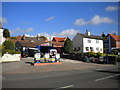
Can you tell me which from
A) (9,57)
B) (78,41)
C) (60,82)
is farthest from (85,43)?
(60,82)

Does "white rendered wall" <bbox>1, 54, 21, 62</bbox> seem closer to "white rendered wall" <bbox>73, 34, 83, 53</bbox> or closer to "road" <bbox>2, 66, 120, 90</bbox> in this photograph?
"road" <bbox>2, 66, 120, 90</bbox>

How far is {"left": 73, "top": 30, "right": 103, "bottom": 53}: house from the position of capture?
51.4m

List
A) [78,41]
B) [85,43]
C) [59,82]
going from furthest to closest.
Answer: [78,41] < [85,43] < [59,82]

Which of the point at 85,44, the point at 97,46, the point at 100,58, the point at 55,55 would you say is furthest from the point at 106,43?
the point at 55,55

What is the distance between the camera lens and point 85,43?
51.5m

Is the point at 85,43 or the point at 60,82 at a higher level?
the point at 85,43

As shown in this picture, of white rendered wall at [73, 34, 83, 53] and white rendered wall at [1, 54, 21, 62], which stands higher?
white rendered wall at [73, 34, 83, 53]

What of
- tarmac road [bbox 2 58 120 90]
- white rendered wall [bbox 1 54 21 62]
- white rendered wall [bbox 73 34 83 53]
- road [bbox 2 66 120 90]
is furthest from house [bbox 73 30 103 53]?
road [bbox 2 66 120 90]

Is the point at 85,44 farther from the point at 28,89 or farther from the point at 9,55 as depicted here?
the point at 28,89

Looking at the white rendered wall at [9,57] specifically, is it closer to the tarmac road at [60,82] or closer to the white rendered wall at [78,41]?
the tarmac road at [60,82]

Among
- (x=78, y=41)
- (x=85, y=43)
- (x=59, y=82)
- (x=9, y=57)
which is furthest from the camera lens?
(x=78, y=41)

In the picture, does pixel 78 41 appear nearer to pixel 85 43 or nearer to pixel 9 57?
pixel 85 43

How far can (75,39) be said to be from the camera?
55062 mm

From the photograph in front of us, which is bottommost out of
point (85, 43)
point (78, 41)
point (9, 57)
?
point (9, 57)
